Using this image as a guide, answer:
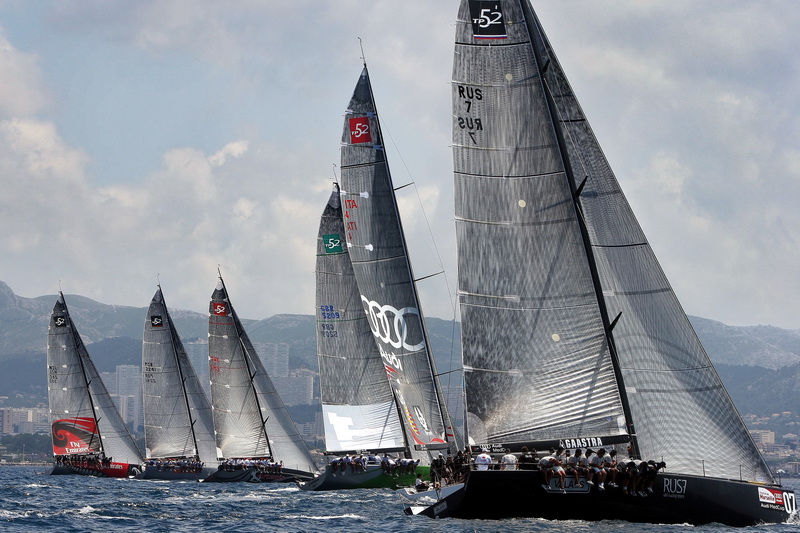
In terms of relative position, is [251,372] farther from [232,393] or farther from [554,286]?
[554,286]

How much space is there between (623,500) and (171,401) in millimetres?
53380

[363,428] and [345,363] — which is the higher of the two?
[345,363]

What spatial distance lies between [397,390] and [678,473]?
19769 millimetres

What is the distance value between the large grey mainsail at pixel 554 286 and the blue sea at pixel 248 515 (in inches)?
104

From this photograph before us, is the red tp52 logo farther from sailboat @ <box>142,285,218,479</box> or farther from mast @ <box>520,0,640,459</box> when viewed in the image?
sailboat @ <box>142,285,218,479</box>

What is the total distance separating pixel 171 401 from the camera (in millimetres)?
75562

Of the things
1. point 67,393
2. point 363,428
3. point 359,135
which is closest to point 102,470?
point 67,393

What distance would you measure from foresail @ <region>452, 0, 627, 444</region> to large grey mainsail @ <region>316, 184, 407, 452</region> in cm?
2194

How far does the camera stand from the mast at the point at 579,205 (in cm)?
2755

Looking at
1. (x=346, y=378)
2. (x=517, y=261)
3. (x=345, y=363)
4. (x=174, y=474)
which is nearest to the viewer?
(x=517, y=261)

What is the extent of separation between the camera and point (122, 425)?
8050cm

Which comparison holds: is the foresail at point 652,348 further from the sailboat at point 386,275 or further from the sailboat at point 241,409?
the sailboat at point 241,409

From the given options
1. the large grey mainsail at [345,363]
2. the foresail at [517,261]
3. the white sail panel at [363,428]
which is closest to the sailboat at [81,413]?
the large grey mainsail at [345,363]

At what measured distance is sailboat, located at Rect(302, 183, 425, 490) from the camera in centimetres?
4975
